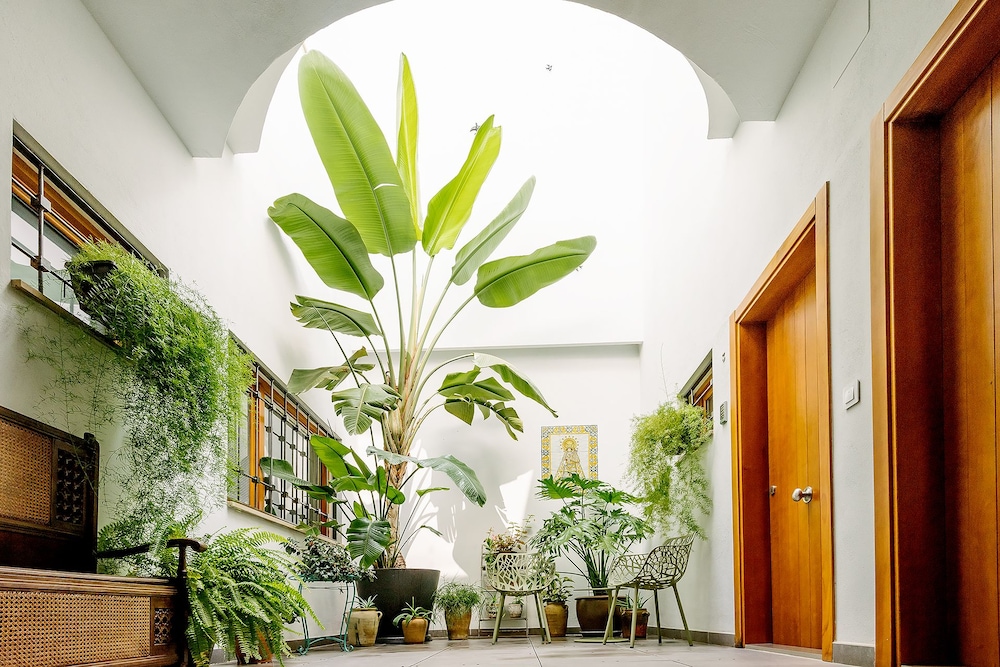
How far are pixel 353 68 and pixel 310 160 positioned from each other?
1536 mm

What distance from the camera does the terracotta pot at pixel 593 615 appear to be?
775 centimetres

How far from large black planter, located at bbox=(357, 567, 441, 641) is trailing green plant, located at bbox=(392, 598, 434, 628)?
3 centimetres

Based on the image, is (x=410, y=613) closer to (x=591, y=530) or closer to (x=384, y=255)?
(x=591, y=530)

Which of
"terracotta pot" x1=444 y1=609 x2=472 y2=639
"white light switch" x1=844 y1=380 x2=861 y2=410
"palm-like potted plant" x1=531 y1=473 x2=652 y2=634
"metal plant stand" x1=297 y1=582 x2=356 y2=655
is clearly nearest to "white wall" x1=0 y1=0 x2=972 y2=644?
"white light switch" x1=844 y1=380 x2=861 y2=410

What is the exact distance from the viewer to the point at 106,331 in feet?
10.7

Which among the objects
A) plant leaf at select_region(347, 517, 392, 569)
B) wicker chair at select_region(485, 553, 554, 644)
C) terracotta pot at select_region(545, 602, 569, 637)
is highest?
plant leaf at select_region(347, 517, 392, 569)

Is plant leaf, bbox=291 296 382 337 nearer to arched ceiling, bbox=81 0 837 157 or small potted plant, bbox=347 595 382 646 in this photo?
small potted plant, bbox=347 595 382 646

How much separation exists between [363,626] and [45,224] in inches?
157

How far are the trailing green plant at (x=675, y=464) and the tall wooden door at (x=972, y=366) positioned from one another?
325 cm

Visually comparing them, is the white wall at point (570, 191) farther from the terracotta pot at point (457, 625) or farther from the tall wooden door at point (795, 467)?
the terracotta pot at point (457, 625)

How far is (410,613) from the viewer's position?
6.57 m

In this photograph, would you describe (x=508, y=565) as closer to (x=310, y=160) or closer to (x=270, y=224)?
(x=270, y=224)

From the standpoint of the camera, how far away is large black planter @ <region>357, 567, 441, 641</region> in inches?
259

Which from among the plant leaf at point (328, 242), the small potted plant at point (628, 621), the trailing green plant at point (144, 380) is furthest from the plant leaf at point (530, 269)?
the trailing green plant at point (144, 380)
